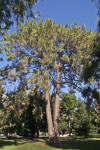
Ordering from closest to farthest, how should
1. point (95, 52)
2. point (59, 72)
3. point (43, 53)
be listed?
1. point (95, 52)
2. point (43, 53)
3. point (59, 72)

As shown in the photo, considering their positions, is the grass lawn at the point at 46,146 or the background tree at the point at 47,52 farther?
the background tree at the point at 47,52

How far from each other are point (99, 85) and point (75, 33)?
326 inches

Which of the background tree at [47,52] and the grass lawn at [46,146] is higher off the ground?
the background tree at [47,52]

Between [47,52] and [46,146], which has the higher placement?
[47,52]

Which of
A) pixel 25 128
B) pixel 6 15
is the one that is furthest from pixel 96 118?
pixel 6 15

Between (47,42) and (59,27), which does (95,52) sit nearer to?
(47,42)

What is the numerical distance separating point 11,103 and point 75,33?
10.9 m

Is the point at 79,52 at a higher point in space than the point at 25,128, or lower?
higher

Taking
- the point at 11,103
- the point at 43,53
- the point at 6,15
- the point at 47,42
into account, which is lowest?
the point at 11,103

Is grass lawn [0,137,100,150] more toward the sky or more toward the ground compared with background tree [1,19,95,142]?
more toward the ground

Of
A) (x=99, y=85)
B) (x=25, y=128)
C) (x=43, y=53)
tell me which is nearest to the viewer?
(x=99, y=85)

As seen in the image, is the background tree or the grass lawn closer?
the grass lawn

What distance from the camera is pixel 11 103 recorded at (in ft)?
57.3

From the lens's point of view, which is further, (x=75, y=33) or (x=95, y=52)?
(x=75, y=33)
